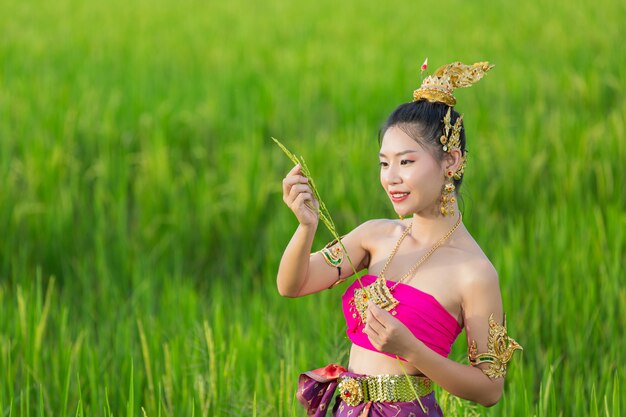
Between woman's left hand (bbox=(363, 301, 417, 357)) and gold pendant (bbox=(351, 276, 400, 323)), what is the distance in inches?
3.0

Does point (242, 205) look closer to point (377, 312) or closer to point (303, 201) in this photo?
point (303, 201)

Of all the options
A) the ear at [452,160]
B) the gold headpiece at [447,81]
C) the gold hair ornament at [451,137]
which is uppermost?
Answer: the gold headpiece at [447,81]

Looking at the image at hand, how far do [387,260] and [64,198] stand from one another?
7.61 ft

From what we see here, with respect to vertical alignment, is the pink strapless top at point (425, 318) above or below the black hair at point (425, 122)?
below

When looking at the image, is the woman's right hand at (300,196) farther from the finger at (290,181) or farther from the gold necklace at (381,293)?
the gold necklace at (381,293)

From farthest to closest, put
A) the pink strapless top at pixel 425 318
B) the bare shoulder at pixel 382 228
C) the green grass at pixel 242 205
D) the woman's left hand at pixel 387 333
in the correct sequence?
1. the green grass at pixel 242 205
2. the bare shoulder at pixel 382 228
3. the pink strapless top at pixel 425 318
4. the woman's left hand at pixel 387 333

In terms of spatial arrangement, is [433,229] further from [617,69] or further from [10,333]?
[617,69]

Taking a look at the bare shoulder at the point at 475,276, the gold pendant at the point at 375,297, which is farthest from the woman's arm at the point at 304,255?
the bare shoulder at the point at 475,276

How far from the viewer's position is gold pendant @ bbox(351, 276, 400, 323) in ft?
5.35

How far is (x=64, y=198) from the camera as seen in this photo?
3.78 m

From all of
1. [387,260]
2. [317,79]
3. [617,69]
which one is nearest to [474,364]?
[387,260]

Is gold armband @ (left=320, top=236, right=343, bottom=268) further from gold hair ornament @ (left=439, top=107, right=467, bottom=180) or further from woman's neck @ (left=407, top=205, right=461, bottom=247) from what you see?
gold hair ornament @ (left=439, top=107, right=467, bottom=180)

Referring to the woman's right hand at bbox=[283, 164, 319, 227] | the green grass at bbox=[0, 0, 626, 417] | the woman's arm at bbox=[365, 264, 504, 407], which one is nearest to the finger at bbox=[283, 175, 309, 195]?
the woman's right hand at bbox=[283, 164, 319, 227]

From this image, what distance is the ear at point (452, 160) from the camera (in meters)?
1.67
